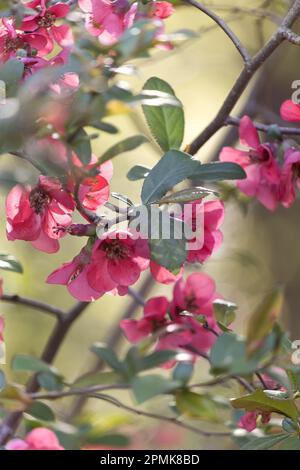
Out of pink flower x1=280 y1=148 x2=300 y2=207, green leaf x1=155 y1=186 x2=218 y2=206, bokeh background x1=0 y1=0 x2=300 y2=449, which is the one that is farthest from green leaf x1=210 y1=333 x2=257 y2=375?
bokeh background x1=0 y1=0 x2=300 y2=449

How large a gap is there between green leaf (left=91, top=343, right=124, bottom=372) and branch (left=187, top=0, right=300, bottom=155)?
35 centimetres

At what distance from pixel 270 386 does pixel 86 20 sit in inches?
19.8

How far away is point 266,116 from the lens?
163 centimetres

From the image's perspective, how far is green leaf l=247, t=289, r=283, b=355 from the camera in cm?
55

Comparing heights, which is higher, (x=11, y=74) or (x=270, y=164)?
(x=11, y=74)

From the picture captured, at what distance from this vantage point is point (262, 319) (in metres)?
0.56

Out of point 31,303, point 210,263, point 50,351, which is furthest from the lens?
point 210,263

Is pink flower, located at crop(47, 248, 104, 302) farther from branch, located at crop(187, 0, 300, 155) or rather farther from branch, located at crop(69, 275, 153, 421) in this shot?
branch, located at crop(69, 275, 153, 421)

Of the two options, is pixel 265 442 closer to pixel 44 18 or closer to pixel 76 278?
pixel 76 278

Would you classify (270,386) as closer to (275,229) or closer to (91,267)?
(91,267)

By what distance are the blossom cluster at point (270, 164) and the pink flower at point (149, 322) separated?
8.5 inches

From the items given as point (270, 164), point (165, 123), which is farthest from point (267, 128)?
point (165, 123)

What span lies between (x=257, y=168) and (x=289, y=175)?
0.08 m
